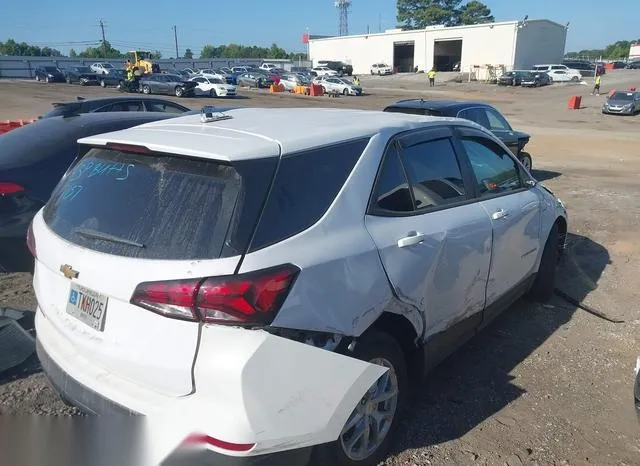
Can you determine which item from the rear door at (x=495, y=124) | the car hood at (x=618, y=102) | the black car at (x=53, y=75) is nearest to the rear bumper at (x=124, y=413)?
the rear door at (x=495, y=124)

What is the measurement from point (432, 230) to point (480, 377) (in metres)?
1.27

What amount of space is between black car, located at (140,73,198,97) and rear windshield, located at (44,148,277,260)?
36.8m

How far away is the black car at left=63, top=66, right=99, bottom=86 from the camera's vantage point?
49.4m

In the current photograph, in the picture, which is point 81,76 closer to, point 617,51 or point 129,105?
point 129,105

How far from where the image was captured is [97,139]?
2.77 metres

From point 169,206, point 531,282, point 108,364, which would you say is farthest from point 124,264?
point 531,282

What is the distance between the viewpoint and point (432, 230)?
3055 millimetres

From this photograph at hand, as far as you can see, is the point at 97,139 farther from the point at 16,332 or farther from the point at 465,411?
the point at 465,411

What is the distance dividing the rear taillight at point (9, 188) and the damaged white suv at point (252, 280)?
188 centimetres

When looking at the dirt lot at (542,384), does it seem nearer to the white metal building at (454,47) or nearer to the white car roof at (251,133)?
the white car roof at (251,133)

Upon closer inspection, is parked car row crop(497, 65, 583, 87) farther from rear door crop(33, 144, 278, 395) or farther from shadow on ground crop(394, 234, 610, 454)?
rear door crop(33, 144, 278, 395)

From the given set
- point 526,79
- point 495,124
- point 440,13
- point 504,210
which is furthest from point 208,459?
point 440,13

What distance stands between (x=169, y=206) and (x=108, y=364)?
0.72 m

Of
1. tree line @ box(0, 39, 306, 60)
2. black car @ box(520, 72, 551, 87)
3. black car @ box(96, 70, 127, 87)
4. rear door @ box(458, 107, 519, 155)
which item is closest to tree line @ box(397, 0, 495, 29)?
tree line @ box(0, 39, 306, 60)
